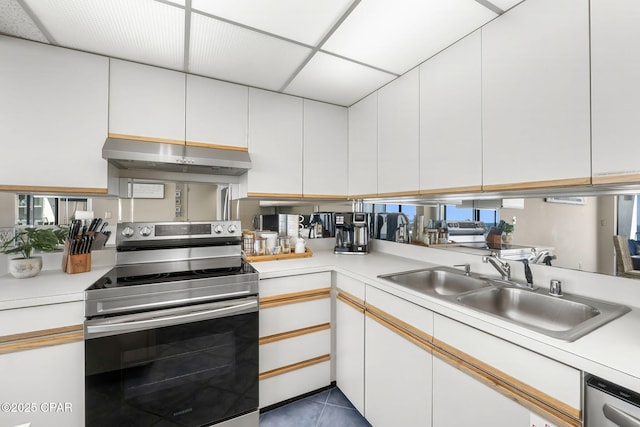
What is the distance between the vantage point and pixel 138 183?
1.98 m

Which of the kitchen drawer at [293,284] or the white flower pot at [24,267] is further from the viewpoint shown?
the kitchen drawer at [293,284]

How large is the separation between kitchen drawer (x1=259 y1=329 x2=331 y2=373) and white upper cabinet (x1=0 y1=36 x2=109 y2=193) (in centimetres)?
144

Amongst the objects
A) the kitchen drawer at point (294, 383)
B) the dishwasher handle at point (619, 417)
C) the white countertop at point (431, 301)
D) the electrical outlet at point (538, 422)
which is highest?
the white countertop at point (431, 301)

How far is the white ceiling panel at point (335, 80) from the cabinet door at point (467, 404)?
69.6 inches

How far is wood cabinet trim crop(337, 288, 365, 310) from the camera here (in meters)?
1.66

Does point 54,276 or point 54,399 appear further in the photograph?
point 54,276

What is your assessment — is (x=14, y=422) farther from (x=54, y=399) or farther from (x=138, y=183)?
(x=138, y=183)

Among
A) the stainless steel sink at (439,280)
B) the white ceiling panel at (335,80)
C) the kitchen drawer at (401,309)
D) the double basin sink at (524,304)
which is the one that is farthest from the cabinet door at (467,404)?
the white ceiling panel at (335,80)

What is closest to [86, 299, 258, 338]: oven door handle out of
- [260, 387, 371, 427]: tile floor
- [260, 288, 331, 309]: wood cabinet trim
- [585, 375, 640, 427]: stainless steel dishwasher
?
[260, 288, 331, 309]: wood cabinet trim

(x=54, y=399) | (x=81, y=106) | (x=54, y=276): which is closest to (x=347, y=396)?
(x=54, y=399)

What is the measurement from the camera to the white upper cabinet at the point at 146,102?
1.71m

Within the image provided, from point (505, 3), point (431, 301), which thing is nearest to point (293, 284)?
point (431, 301)

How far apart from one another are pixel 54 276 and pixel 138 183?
75 centimetres

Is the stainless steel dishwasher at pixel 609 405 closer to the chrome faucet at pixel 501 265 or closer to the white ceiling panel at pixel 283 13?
the chrome faucet at pixel 501 265
